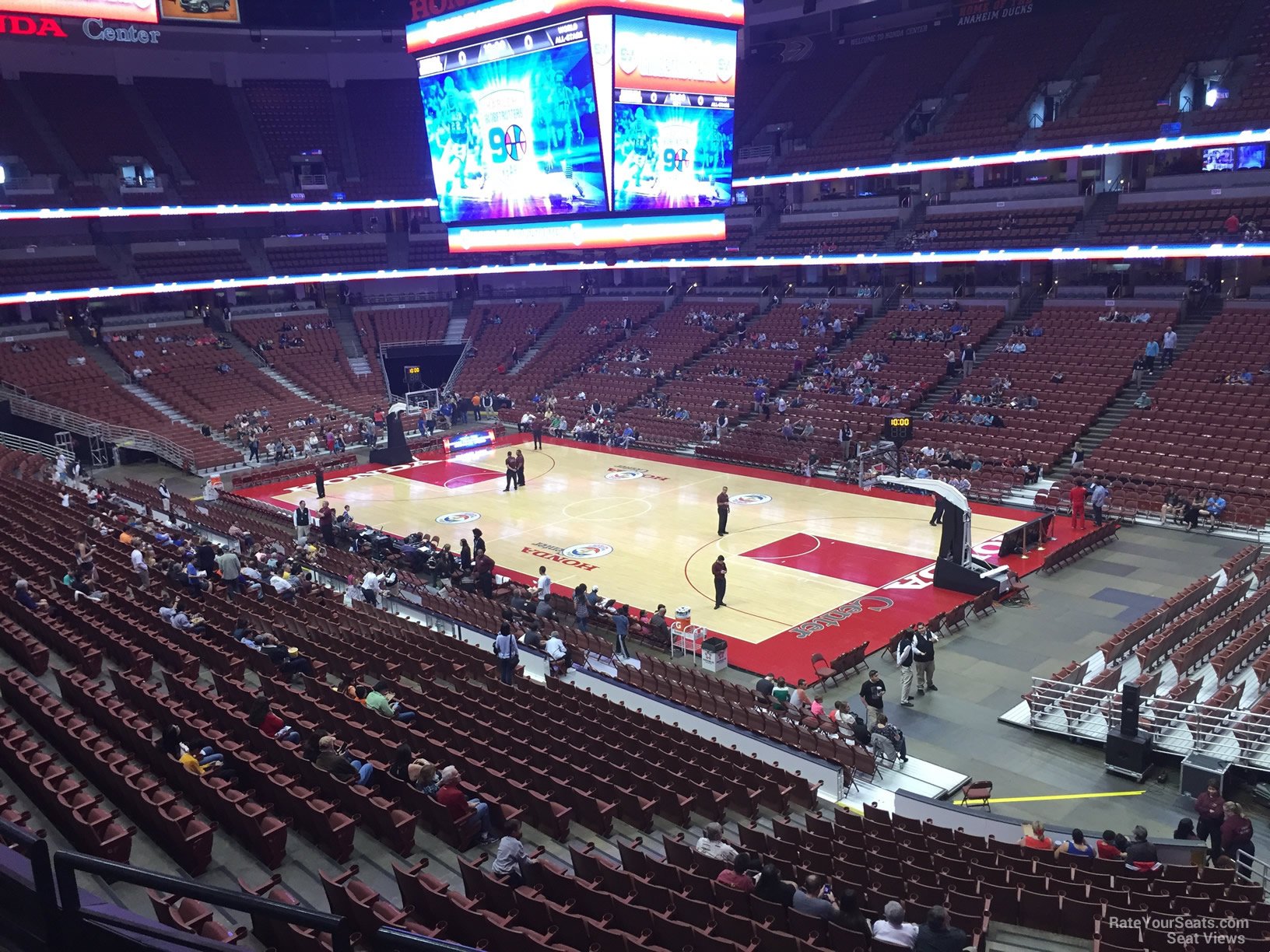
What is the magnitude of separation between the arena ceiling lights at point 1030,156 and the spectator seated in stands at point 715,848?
30746 mm

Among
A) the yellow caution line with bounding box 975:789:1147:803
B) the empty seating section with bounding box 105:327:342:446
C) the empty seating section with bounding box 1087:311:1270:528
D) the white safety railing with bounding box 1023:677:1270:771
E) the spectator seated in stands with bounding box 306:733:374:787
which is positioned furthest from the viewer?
the empty seating section with bounding box 105:327:342:446

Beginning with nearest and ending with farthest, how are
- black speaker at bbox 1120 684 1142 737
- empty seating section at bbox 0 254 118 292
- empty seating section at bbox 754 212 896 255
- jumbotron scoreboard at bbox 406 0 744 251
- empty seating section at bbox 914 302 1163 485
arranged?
black speaker at bbox 1120 684 1142 737, jumbotron scoreboard at bbox 406 0 744 251, empty seating section at bbox 914 302 1163 485, empty seating section at bbox 754 212 896 255, empty seating section at bbox 0 254 118 292

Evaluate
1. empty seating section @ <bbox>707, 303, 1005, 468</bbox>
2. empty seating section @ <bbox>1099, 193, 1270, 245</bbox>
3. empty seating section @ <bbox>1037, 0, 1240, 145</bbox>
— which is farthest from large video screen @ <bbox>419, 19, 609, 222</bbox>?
empty seating section @ <bbox>1037, 0, 1240, 145</bbox>

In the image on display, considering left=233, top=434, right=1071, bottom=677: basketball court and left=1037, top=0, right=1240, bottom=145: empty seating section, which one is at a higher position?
left=1037, top=0, right=1240, bottom=145: empty seating section

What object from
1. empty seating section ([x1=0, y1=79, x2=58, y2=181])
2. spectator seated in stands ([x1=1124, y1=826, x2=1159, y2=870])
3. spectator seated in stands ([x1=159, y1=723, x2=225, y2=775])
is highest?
empty seating section ([x1=0, y1=79, x2=58, y2=181])

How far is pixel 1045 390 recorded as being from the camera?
1212 inches

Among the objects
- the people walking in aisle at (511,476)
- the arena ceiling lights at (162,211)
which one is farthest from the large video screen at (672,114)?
the arena ceiling lights at (162,211)

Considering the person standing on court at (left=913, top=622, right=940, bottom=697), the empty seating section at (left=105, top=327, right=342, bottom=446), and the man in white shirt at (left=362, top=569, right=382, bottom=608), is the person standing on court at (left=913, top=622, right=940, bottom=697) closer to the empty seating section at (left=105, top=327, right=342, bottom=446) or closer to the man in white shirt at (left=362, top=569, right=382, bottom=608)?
the man in white shirt at (left=362, top=569, right=382, bottom=608)

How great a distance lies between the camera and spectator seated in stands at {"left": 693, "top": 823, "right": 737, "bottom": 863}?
28.8ft

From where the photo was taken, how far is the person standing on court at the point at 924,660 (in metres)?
15.5

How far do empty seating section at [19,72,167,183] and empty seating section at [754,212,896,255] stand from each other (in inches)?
1178

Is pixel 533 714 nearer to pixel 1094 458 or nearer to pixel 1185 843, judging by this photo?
pixel 1185 843

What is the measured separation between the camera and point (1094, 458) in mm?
27000

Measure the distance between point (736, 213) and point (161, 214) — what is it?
92.9ft
